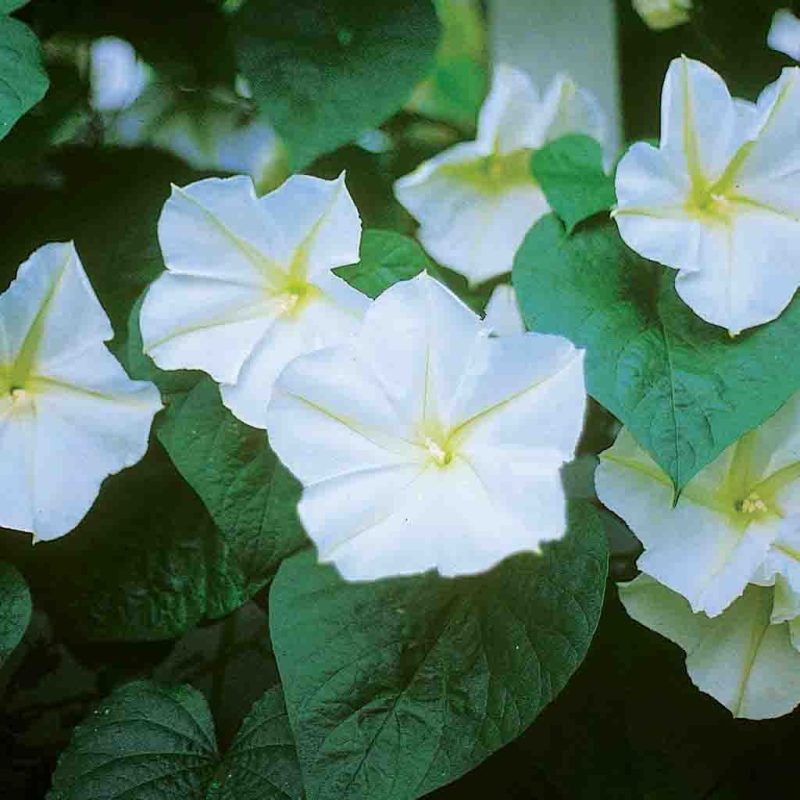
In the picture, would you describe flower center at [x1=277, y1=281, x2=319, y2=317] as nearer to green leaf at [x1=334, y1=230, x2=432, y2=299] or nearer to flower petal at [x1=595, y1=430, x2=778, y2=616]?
green leaf at [x1=334, y1=230, x2=432, y2=299]

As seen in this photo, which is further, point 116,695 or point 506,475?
point 116,695

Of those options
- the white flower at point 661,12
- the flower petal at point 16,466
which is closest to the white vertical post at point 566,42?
the white flower at point 661,12

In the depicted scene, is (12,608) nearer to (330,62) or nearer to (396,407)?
(396,407)

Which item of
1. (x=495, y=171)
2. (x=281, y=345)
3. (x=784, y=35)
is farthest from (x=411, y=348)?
(x=784, y=35)

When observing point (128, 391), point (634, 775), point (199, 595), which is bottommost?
point (634, 775)

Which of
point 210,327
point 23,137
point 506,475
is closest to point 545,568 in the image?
point 506,475

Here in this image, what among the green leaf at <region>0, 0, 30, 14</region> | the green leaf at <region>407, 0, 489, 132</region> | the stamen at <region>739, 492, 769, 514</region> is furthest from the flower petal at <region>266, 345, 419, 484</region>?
the green leaf at <region>407, 0, 489, 132</region>

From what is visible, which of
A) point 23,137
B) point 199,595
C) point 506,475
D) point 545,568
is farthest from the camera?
→ point 23,137

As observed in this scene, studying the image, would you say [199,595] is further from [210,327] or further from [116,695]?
[210,327]
